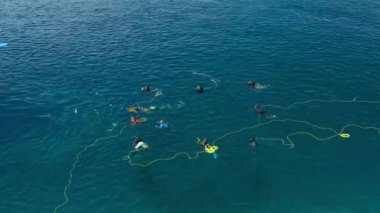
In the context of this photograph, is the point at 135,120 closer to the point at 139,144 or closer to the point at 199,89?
the point at 139,144

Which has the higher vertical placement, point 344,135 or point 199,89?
point 199,89

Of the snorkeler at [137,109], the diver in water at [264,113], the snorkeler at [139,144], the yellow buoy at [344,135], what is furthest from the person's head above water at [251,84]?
the snorkeler at [139,144]

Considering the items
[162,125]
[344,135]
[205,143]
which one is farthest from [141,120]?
[344,135]

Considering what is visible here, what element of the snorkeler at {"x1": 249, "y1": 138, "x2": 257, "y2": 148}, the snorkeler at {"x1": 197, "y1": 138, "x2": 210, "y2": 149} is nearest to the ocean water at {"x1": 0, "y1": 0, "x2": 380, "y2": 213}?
the snorkeler at {"x1": 249, "y1": 138, "x2": 257, "y2": 148}

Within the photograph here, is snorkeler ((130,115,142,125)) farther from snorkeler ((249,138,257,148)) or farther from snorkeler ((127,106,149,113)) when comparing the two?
snorkeler ((249,138,257,148))

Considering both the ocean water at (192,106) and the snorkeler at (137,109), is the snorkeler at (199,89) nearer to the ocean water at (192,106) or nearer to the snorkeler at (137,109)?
the ocean water at (192,106)

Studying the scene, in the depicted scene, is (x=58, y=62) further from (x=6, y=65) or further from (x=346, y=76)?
(x=346, y=76)

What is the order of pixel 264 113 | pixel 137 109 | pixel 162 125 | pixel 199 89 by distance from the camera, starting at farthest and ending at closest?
pixel 199 89
pixel 137 109
pixel 264 113
pixel 162 125

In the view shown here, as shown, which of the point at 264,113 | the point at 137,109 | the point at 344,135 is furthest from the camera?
the point at 137,109
